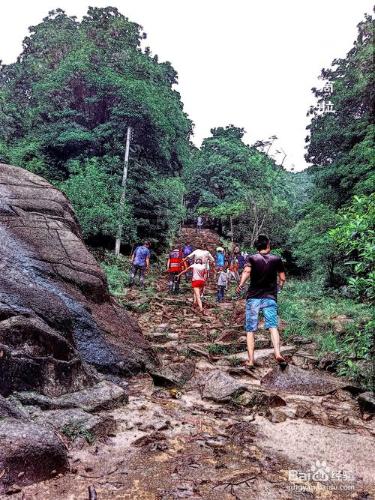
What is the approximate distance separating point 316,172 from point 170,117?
11.2m

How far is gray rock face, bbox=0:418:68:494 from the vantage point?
237 cm

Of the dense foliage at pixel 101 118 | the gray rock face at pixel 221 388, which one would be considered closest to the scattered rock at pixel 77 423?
the gray rock face at pixel 221 388

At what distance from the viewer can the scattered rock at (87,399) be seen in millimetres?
3350

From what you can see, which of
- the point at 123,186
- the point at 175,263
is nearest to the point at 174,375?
the point at 175,263

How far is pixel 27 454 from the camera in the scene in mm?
2471

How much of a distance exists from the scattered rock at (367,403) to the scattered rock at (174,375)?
212cm

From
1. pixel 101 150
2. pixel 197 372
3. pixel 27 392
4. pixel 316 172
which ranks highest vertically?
pixel 101 150

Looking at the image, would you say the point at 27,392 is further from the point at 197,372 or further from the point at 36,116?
the point at 36,116

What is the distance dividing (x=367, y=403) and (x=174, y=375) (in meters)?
2.30

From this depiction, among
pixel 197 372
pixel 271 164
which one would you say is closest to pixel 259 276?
pixel 197 372

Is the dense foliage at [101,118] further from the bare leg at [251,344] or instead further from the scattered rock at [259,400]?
the scattered rock at [259,400]

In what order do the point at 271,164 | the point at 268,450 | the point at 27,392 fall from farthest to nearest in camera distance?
the point at 271,164 < the point at 27,392 < the point at 268,450

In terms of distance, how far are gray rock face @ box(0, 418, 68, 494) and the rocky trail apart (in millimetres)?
81

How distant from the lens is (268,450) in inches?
124
